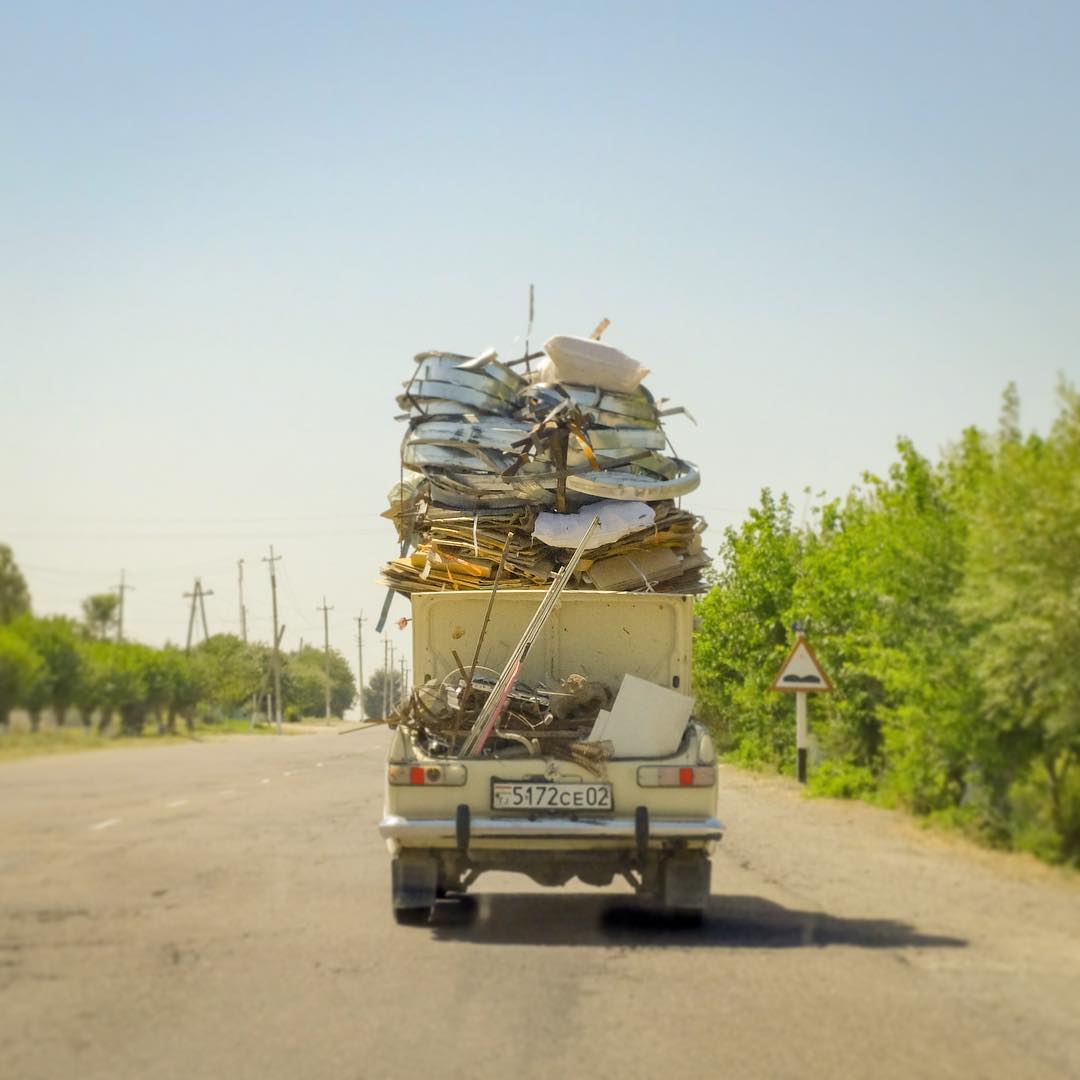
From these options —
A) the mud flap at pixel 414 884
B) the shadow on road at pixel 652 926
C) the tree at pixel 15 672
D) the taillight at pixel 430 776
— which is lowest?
the shadow on road at pixel 652 926

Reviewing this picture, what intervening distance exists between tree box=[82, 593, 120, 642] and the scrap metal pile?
7.50ft

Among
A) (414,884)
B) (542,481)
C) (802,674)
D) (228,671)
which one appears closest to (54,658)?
(414,884)

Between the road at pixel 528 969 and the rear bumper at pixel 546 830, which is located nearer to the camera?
the road at pixel 528 969

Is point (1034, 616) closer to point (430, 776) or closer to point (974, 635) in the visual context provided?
point (974, 635)

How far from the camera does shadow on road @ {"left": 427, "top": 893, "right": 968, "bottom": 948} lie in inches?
327

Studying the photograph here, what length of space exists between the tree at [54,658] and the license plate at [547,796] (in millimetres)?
2773

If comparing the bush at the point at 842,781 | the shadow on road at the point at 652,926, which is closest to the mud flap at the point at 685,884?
the shadow on road at the point at 652,926

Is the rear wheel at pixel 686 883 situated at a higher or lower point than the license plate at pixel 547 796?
lower

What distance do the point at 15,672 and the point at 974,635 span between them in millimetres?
7579

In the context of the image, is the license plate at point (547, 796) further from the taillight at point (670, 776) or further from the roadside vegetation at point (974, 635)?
the roadside vegetation at point (974, 635)

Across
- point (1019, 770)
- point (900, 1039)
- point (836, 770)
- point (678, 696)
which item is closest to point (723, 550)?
point (836, 770)

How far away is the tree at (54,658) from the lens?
827 centimetres

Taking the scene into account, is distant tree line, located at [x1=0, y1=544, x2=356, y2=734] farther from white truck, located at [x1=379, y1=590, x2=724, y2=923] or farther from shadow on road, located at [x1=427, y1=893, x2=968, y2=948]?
shadow on road, located at [x1=427, y1=893, x2=968, y2=948]

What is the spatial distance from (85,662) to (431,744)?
3.63 m
